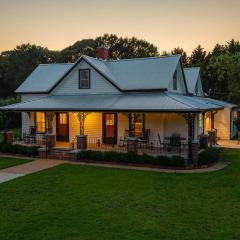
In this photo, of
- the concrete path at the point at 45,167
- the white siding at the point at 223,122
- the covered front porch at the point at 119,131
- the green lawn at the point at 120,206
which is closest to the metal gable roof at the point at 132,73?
the covered front porch at the point at 119,131

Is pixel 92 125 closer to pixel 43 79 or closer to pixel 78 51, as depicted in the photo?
pixel 43 79

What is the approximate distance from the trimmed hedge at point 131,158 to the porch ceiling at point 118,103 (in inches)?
98.7

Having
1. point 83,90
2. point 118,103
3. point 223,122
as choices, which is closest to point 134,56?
point 223,122

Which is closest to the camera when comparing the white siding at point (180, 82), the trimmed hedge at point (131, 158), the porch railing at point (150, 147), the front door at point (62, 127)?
the trimmed hedge at point (131, 158)

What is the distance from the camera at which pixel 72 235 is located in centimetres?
816

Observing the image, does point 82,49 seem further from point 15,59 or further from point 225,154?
point 225,154

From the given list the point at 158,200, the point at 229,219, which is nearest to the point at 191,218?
the point at 229,219

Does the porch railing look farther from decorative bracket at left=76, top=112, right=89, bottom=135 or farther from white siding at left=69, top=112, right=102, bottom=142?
decorative bracket at left=76, top=112, right=89, bottom=135

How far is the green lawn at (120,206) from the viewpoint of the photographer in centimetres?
840

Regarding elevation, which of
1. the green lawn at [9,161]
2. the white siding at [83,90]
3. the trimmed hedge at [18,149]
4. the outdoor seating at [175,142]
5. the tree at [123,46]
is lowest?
the green lawn at [9,161]

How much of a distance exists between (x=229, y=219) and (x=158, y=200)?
8.58ft

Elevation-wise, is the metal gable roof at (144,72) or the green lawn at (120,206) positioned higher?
the metal gable roof at (144,72)

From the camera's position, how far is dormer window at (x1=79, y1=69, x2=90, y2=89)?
23625 millimetres

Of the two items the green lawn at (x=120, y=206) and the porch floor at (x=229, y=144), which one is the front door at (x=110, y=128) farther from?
the porch floor at (x=229, y=144)
